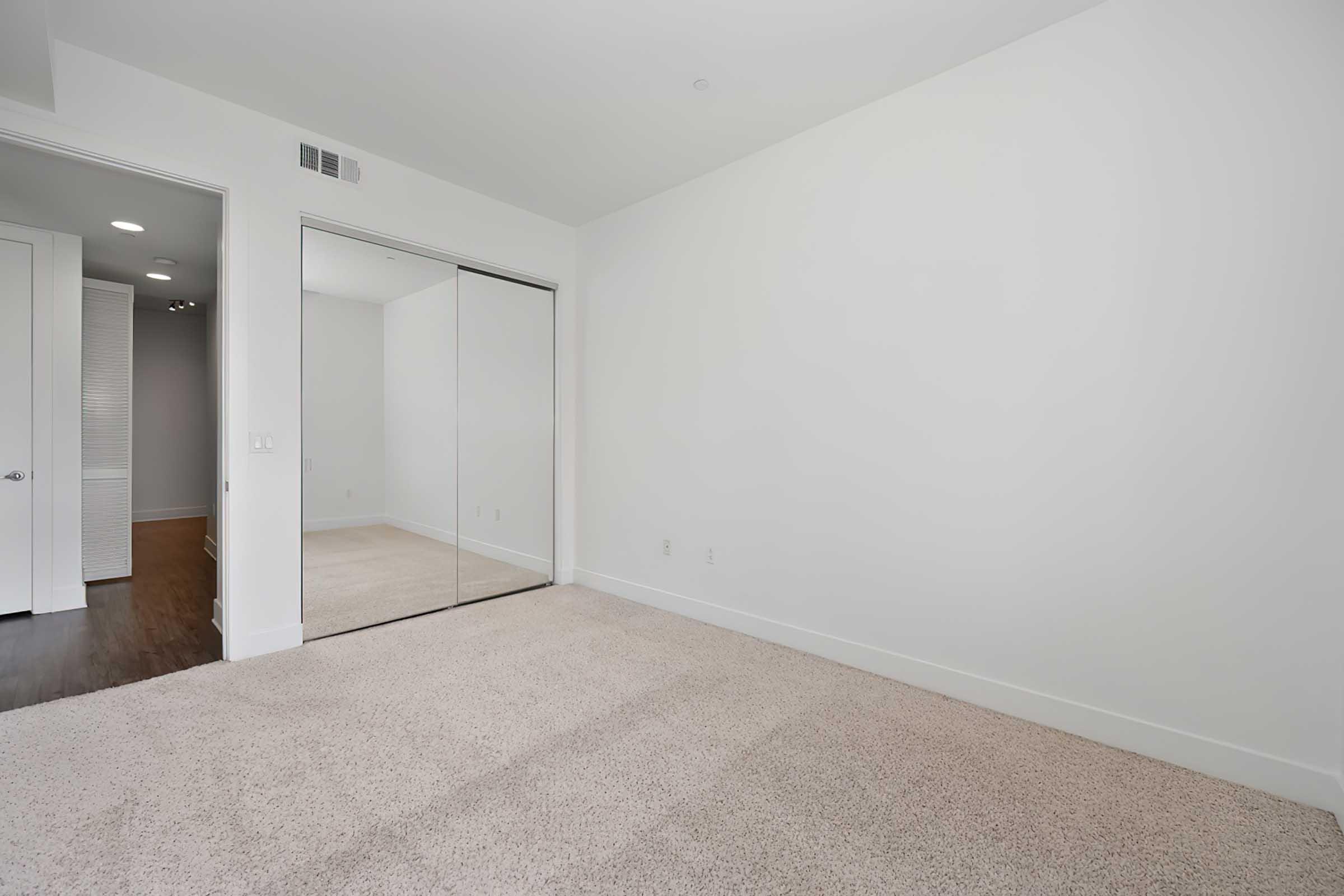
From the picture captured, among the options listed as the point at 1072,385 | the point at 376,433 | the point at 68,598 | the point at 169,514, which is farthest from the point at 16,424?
the point at 1072,385

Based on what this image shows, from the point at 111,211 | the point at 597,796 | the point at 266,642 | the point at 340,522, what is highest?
the point at 111,211

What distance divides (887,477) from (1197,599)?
1.21 meters

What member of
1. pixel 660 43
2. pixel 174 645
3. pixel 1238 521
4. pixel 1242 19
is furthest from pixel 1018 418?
pixel 174 645

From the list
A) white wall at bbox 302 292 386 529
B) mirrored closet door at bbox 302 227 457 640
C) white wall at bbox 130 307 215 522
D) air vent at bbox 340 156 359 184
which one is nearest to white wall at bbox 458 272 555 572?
mirrored closet door at bbox 302 227 457 640

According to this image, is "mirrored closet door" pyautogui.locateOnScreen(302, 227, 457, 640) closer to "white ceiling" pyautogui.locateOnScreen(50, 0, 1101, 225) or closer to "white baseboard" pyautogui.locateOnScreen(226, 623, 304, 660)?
"white baseboard" pyautogui.locateOnScreen(226, 623, 304, 660)

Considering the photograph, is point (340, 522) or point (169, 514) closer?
point (340, 522)

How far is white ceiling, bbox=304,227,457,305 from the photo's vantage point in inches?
129

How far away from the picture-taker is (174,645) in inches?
127

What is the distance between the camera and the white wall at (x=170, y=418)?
7.11m

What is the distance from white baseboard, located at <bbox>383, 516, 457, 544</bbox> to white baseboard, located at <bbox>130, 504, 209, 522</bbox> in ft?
17.2

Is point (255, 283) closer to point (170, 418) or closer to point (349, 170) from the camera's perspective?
point (349, 170)

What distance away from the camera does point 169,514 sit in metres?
7.41

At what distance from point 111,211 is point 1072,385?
5568mm

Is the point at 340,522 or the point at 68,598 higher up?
the point at 340,522
